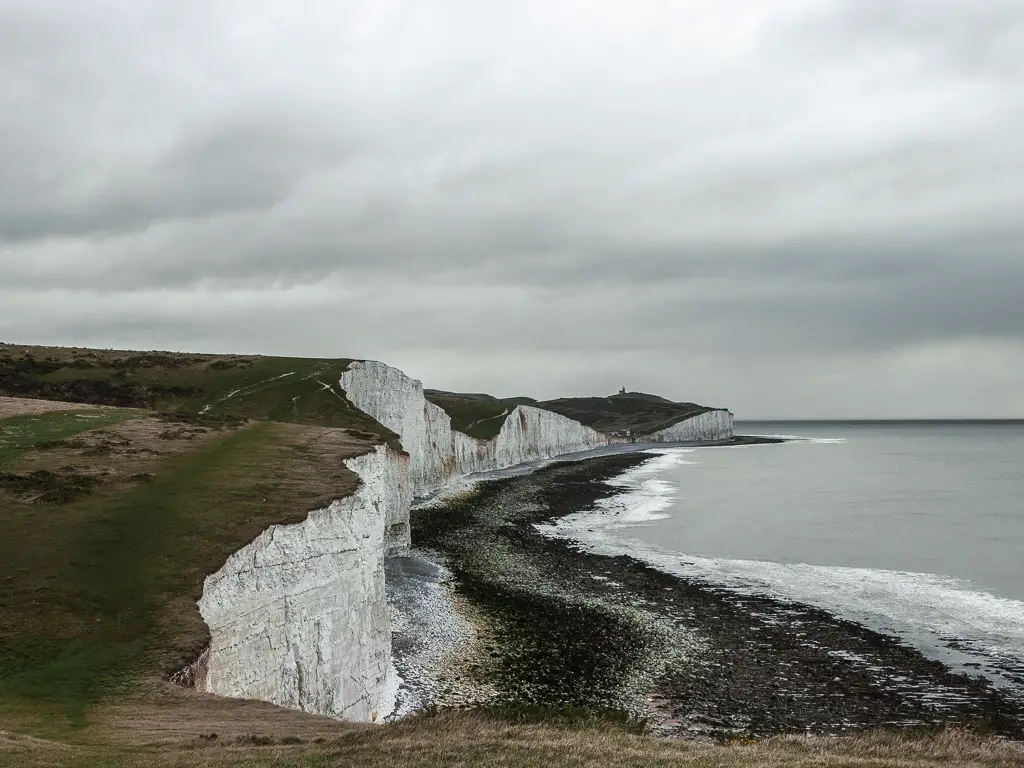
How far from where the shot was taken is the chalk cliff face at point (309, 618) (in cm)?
2008

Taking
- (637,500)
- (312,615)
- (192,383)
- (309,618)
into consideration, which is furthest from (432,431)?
(309,618)

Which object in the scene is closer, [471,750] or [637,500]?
[471,750]

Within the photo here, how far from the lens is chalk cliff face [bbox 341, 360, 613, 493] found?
230 feet

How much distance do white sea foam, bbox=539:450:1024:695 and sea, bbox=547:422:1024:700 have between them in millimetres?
76

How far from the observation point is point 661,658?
28.8 meters

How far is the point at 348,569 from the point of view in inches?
1005

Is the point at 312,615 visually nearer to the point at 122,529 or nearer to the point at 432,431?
the point at 122,529

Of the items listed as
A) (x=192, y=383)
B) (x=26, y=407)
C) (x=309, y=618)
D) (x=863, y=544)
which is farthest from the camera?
(x=192, y=383)

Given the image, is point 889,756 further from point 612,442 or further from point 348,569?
point 612,442

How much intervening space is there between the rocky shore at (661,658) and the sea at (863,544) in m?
2.43

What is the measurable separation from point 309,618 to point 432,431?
66.0 meters

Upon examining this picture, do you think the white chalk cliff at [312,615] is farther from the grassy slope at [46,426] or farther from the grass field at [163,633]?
the grassy slope at [46,426]

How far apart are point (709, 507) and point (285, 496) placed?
54.2 meters

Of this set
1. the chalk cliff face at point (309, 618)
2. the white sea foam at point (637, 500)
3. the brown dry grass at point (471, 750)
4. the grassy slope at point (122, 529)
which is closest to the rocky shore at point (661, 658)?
the chalk cliff face at point (309, 618)
